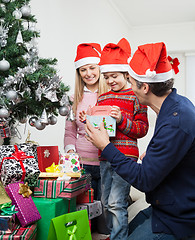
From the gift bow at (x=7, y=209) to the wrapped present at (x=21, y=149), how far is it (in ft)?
0.78

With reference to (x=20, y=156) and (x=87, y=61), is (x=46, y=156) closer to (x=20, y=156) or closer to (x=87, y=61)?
(x=20, y=156)

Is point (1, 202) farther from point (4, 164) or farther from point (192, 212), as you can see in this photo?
point (192, 212)

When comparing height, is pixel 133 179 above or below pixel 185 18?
below

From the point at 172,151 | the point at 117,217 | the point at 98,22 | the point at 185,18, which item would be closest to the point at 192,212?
the point at 172,151

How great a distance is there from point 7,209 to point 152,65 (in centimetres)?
86

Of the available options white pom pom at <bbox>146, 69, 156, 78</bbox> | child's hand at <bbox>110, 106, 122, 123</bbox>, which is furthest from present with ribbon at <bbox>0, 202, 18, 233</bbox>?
white pom pom at <bbox>146, 69, 156, 78</bbox>

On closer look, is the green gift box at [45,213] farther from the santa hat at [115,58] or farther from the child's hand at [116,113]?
the santa hat at [115,58]

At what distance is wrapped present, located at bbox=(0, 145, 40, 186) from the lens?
1521 millimetres

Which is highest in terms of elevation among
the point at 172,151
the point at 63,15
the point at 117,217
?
the point at 63,15

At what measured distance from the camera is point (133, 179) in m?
1.26

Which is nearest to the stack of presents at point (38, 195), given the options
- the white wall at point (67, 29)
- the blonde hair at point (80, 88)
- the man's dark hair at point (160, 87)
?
the white wall at point (67, 29)

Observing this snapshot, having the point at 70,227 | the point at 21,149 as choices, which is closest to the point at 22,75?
the point at 21,149

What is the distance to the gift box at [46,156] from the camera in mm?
1756

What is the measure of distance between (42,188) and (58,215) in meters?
0.16
